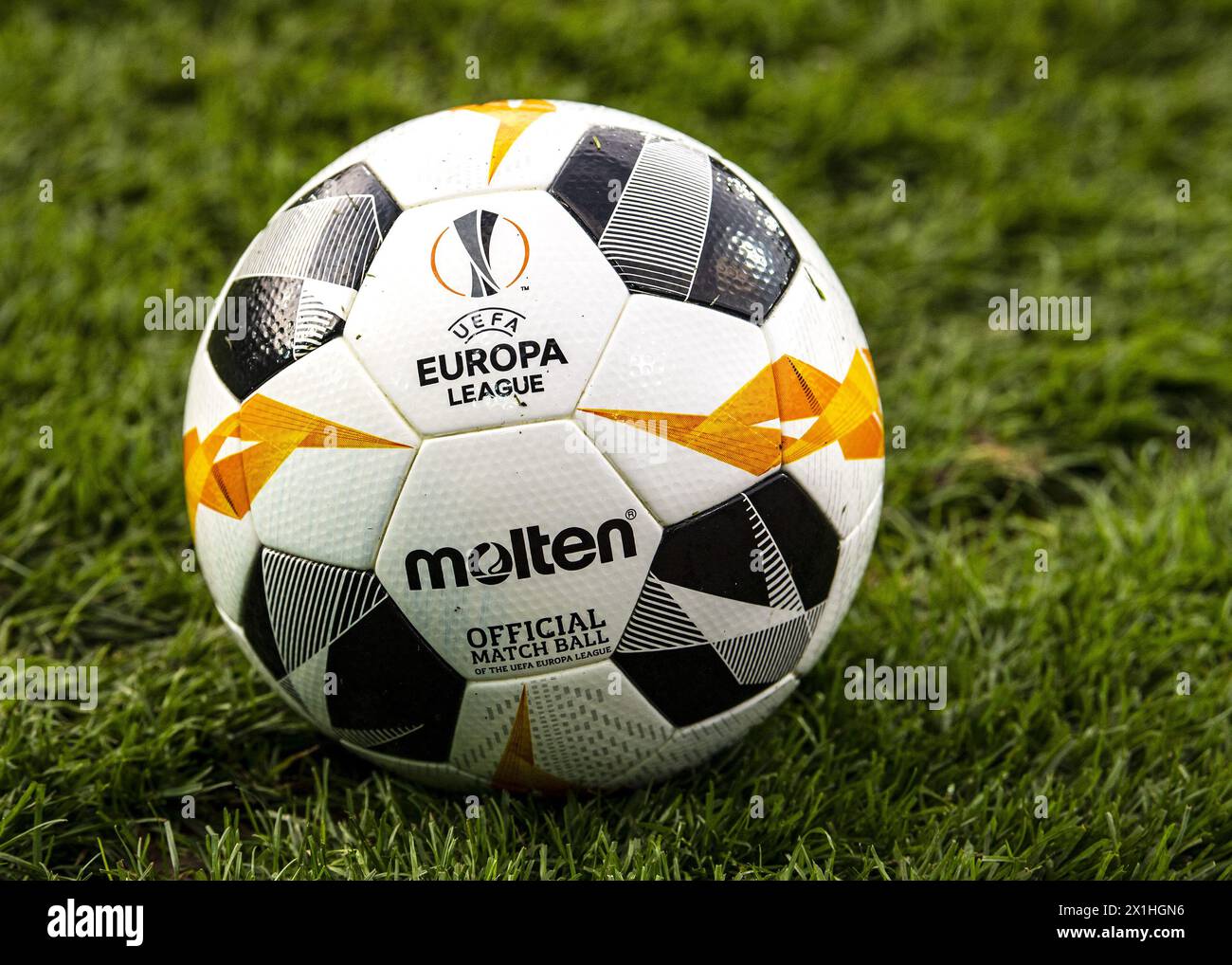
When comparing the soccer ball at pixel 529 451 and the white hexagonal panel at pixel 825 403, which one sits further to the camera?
the white hexagonal panel at pixel 825 403

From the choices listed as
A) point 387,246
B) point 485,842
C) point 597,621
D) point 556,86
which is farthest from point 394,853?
point 556,86

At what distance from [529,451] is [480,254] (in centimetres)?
37

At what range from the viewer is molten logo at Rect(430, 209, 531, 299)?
2.10 m

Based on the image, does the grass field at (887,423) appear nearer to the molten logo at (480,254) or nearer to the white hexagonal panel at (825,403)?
the white hexagonal panel at (825,403)

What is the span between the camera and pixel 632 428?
2078 millimetres

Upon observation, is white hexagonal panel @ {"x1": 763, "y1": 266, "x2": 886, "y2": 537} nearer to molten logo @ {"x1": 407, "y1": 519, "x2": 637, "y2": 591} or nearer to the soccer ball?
the soccer ball

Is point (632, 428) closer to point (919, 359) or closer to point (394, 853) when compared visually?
point (394, 853)

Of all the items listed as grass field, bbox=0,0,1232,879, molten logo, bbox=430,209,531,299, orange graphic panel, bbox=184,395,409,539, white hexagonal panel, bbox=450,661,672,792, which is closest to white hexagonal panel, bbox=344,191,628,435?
molten logo, bbox=430,209,531,299

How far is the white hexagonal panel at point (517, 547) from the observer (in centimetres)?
205

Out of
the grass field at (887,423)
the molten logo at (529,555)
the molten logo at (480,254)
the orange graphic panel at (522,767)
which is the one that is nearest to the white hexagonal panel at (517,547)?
the molten logo at (529,555)

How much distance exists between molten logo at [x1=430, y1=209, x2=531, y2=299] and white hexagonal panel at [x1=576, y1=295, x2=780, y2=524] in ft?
0.71

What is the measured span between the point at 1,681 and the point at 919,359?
2.87 m

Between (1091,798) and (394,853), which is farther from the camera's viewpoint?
(1091,798)

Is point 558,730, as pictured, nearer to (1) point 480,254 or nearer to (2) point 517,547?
(2) point 517,547
